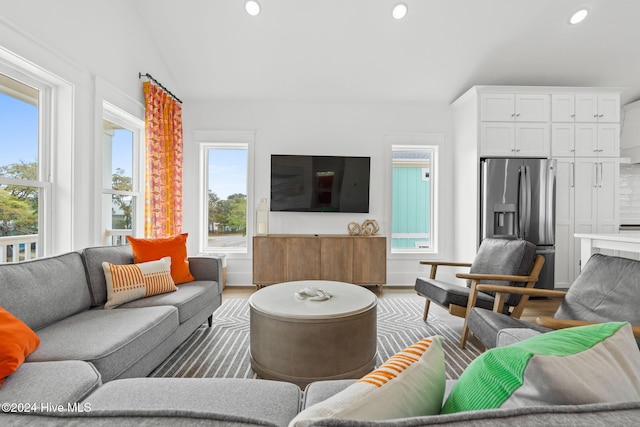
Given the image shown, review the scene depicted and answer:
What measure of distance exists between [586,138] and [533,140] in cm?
69

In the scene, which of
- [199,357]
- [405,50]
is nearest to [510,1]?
[405,50]

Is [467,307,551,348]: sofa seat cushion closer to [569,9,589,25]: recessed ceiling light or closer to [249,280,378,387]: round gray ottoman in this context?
[249,280,378,387]: round gray ottoman

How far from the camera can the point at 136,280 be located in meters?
2.16

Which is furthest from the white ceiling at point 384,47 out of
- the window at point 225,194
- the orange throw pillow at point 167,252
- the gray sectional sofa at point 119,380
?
the gray sectional sofa at point 119,380

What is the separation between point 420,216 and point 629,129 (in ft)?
10.6

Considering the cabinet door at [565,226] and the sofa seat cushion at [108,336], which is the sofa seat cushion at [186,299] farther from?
the cabinet door at [565,226]

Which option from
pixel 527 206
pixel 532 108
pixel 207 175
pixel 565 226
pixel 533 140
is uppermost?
pixel 532 108

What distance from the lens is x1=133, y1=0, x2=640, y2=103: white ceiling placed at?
3252 mm

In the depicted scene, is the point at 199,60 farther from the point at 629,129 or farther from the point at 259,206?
the point at 629,129

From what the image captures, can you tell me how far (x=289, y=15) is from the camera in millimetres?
3273

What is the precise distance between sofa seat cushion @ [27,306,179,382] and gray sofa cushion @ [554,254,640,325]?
2410 millimetres

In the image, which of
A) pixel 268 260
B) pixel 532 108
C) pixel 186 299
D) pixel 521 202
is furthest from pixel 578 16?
pixel 186 299

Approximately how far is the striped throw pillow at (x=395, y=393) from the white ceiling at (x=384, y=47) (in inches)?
139

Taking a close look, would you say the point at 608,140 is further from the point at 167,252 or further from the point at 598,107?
the point at 167,252
